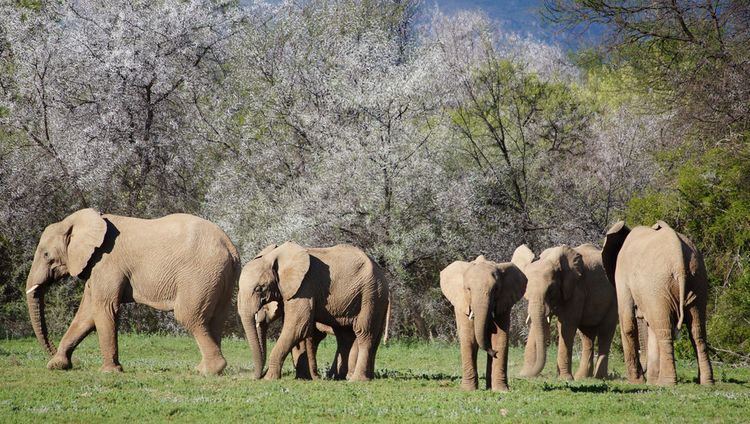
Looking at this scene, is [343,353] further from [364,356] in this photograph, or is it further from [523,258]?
[523,258]

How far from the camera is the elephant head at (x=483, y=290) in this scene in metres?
15.2

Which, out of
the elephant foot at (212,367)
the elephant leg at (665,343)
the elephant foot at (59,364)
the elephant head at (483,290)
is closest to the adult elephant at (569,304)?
the elephant leg at (665,343)

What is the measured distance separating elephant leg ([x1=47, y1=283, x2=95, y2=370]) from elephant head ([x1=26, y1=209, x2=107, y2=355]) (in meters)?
0.61

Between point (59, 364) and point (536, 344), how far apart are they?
8.10m

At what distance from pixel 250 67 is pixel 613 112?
41.5 feet

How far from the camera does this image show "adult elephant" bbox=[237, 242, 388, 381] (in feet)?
57.6

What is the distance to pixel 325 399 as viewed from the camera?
14539 millimetres

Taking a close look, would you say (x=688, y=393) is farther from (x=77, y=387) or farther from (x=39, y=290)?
(x=39, y=290)

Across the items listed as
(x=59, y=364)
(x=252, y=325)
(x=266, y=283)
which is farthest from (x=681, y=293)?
(x=59, y=364)

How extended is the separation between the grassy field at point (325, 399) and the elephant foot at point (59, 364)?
0.60ft

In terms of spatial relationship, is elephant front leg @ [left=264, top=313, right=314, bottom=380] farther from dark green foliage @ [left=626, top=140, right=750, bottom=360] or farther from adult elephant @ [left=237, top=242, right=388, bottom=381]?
dark green foliage @ [left=626, top=140, right=750, bottom=360]

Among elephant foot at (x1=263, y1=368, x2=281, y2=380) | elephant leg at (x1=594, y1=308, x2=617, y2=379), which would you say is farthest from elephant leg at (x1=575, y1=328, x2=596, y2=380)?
elephant foot at (x1=263, y1=368, x2=281, y2=380)

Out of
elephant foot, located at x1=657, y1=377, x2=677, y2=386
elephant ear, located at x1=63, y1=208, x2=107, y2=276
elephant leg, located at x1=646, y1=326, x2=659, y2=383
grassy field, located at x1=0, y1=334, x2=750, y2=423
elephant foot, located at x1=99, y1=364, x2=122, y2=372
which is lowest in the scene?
grassy field, located at x1=0, y1=334, x2=750, y2=423

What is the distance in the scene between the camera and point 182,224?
60.5ft
